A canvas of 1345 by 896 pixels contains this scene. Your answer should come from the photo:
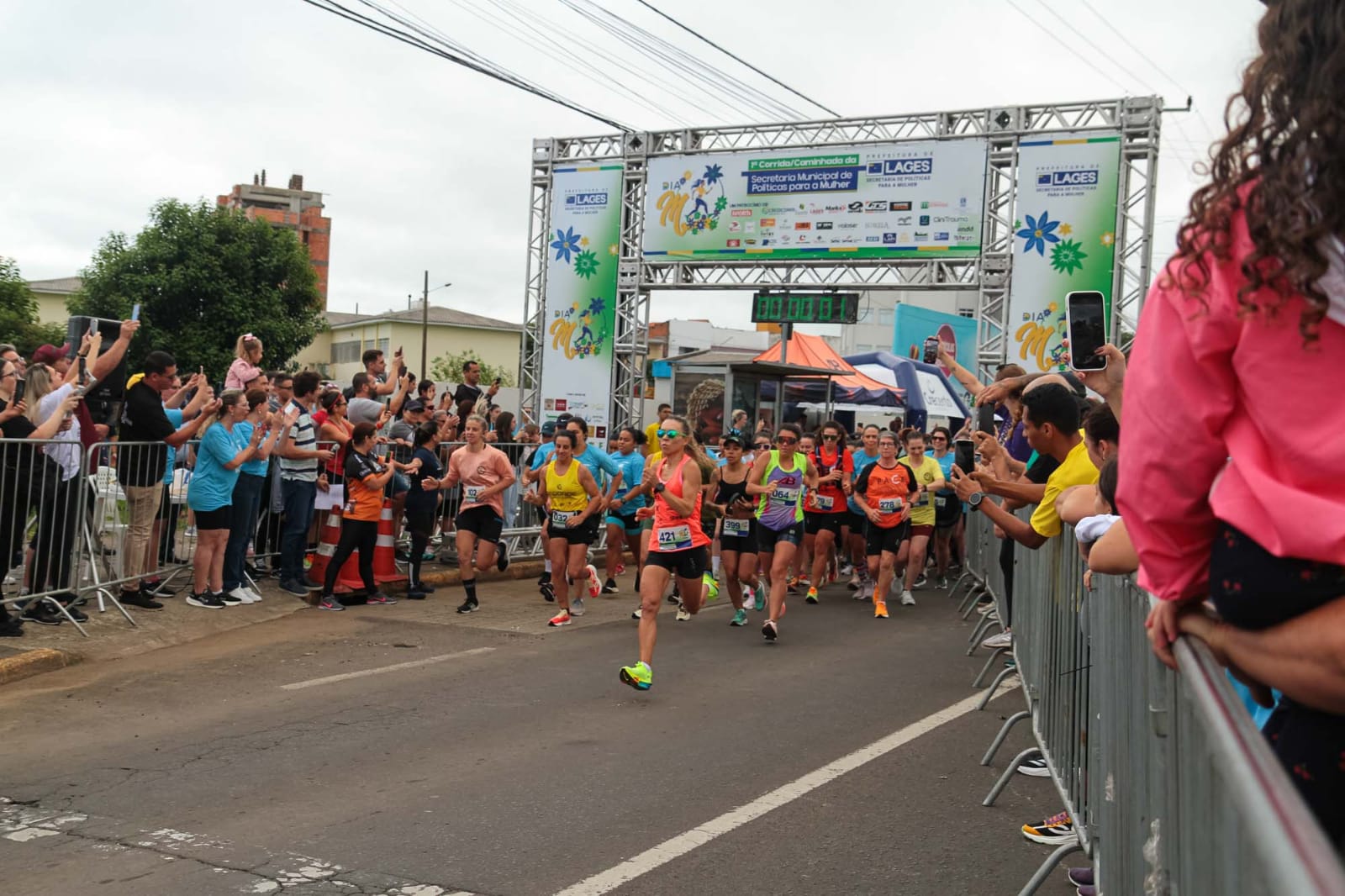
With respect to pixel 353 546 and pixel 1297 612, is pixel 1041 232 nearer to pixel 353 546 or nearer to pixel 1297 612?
pixel 353 546

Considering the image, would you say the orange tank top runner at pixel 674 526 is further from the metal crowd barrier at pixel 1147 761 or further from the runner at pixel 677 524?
Result: the metal crowd barrier at pixel 1147 761

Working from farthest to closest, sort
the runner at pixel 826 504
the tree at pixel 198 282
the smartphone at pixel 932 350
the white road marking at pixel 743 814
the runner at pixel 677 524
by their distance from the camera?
the tree at pixel 198 282 < the runner at pixel 826 504 < the runner at pixel 677 524 < the smartphone at pixel 932 350 < the white road marking at pixel 743 814

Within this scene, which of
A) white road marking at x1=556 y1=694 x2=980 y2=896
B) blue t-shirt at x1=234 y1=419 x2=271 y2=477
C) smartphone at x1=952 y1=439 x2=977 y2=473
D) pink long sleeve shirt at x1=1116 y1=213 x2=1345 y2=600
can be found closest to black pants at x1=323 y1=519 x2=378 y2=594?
blue t-shirt at x1=234 y1=419 x2=271 y2=477

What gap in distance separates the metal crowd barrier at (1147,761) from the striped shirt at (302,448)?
7.78m

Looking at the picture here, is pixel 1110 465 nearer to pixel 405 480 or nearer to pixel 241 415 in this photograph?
pixel 241 415

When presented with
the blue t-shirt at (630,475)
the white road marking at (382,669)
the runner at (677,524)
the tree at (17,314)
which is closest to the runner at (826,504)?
the blue t-shirt at (630,475)

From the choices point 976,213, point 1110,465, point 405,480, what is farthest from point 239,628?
point 976,213

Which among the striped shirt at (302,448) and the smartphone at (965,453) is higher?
the smartphone at (965,453)

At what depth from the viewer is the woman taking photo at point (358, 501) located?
12297 mm

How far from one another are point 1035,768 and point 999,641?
3702mm

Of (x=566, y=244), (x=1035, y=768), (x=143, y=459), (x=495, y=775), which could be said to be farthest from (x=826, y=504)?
(x=566, y=244)

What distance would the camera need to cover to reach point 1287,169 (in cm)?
184

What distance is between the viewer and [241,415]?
11.4 meters

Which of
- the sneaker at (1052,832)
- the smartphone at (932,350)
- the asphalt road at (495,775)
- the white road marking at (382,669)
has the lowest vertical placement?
the white road marking at (382,669)
